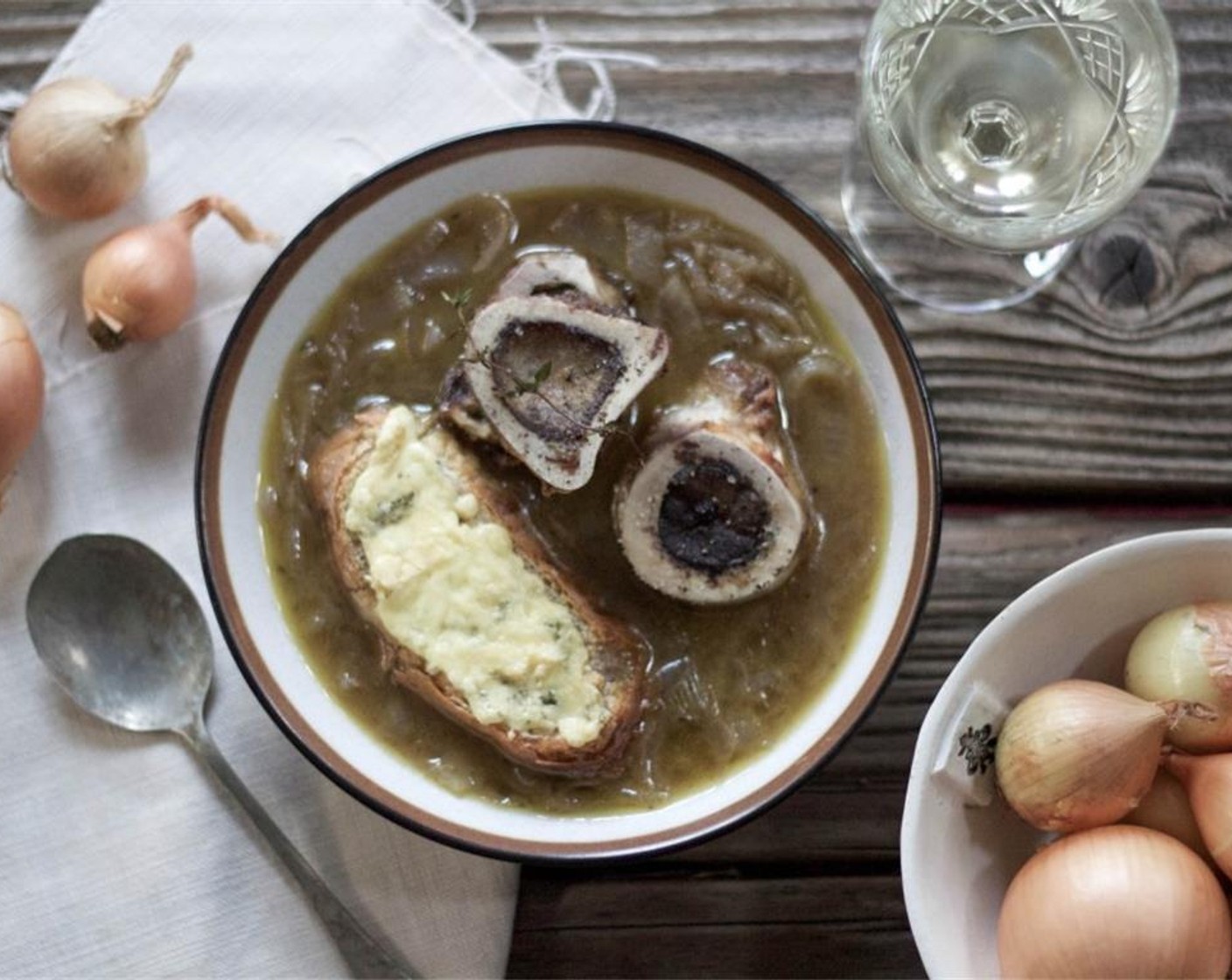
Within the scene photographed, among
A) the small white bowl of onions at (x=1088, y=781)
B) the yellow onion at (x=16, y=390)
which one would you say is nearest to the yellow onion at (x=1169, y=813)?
the small white bowl of onions at (x=1088, y=781)

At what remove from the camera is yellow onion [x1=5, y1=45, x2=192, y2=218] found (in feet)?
5.94

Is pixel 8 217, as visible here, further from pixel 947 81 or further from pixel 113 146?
pixel 947 81

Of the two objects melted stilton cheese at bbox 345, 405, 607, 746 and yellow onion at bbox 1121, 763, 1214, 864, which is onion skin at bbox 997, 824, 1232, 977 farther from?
melted stilton cheese at bbox 345, 405, 607, 746

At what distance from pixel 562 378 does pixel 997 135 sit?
26.9 inches

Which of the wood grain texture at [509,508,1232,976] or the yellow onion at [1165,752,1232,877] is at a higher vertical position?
the yellow onion at [1165,752,1232,877]

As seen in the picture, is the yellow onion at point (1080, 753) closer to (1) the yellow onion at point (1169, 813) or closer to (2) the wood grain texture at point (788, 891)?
(1) the yellow onion at point (1169, 813)

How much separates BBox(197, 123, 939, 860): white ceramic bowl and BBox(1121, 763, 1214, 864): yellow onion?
0.33 meters

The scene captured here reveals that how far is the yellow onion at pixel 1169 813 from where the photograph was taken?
1621 millimetres

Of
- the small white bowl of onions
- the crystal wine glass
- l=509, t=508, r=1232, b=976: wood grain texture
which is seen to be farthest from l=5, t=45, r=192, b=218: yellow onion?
the small white bowl of onions

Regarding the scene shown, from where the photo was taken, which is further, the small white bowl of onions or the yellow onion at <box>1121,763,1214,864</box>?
the yellow onion at <box>1121,763,1214,864</box>

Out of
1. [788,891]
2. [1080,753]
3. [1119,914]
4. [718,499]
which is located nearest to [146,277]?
[718,499]

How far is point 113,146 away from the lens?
1.82 meters

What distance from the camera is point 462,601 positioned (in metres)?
1.77

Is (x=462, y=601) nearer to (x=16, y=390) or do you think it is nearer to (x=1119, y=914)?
(x=16, y=390)
